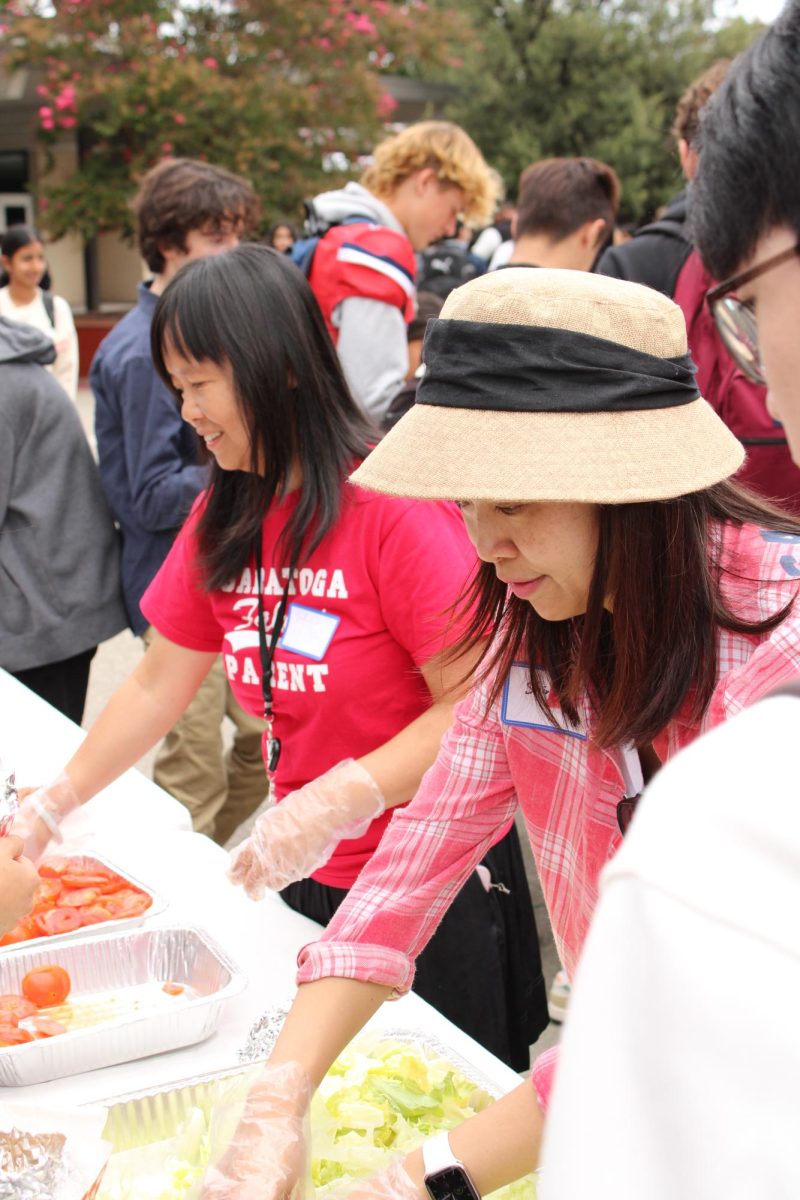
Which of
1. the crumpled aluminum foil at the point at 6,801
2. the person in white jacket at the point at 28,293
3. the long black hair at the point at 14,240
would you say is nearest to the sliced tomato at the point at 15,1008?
the crumpled aluminum foil at the point at 6,801

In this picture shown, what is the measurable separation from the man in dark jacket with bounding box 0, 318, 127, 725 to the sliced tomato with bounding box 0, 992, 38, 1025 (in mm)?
1313

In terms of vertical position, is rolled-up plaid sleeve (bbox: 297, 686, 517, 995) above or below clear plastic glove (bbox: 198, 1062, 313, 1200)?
above

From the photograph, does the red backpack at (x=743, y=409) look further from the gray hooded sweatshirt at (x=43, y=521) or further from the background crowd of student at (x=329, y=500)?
the gray hooded sweatshirt at (x=43, y=521)

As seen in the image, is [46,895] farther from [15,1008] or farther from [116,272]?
[116,272]

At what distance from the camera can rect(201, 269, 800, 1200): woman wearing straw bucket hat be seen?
1002 millimetres

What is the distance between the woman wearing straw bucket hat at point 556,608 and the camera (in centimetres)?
100

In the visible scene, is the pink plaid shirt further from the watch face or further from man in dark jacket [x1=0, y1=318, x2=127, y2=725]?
man in dark jacket [x1=0, y1=318, x2=127, y2=725]

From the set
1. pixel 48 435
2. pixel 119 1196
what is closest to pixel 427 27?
pixel 48 435

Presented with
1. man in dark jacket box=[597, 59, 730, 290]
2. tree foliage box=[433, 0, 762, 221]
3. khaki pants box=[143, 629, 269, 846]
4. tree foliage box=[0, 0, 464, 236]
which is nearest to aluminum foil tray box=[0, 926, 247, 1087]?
khaki pants box=[143, 629, 269, 846]

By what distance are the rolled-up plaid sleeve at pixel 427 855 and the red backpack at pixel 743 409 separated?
149cm

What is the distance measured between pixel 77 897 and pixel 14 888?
43 centimetres

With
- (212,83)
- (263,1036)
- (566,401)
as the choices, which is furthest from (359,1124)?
(212,83)

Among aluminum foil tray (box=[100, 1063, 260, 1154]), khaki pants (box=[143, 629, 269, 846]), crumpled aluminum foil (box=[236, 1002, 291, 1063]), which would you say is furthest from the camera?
khaki pants (box=[143, 629, 269, 846])

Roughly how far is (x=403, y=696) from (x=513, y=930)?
0.43m
